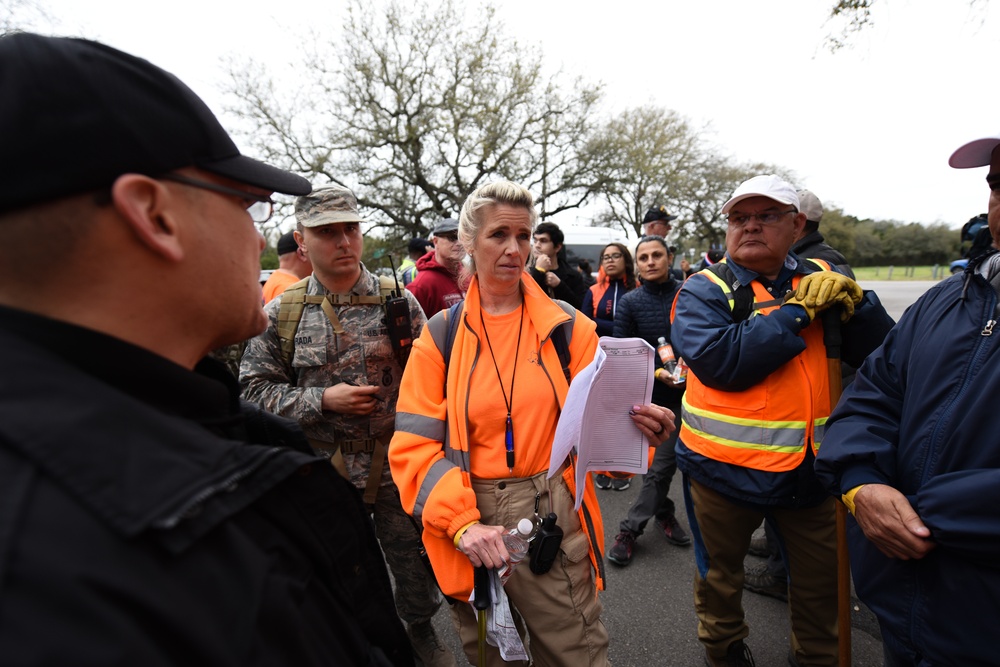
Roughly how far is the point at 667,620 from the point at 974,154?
102 inches

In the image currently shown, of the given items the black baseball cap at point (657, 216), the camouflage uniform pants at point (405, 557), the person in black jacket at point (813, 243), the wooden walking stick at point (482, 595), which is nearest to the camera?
the wooden walking stick at point (482, 595)

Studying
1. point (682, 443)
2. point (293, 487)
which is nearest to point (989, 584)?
point (682, 443)

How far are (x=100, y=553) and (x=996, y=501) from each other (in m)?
1.77

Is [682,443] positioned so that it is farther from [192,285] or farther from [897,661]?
[192,285]

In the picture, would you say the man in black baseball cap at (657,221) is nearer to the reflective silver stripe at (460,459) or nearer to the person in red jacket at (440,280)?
the person in red jacket at (440,280)

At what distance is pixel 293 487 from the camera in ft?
2.62

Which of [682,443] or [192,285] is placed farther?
[682,443]

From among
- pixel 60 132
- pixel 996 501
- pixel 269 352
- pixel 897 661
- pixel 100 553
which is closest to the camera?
pixel 100 553

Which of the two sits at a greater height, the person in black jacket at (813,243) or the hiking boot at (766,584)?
the person in black jacket at (813,243)

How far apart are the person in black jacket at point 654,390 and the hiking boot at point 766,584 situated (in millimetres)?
502

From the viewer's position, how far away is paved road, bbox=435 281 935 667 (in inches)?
97.1

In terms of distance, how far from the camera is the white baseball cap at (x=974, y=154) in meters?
1.41

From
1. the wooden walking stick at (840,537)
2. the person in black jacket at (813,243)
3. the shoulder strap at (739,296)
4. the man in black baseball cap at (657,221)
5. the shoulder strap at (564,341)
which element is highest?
the man in black baseball cap at (657,221)

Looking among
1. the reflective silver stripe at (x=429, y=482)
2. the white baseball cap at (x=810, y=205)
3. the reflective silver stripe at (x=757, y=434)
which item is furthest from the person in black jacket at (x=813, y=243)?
the reflective silver stripe at (x=429, y=482)
